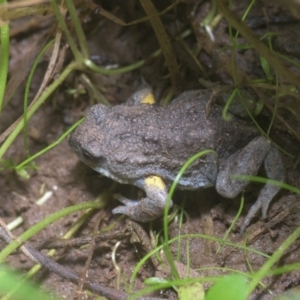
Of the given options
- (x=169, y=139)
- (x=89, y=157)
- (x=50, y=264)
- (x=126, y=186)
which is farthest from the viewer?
(x=126, y=186)

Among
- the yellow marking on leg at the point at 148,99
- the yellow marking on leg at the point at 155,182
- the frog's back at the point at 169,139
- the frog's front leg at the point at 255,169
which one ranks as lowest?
the frog's front leg at the point at 255,169

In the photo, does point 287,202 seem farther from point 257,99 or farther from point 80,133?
point 80,133

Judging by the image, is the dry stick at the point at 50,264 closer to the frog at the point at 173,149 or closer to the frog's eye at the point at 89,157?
the frog at the point at 173,149

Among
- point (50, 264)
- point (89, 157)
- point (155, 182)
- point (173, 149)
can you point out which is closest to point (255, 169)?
point (173, 149)

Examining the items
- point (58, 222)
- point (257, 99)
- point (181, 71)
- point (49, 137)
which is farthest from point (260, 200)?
point (49, 137)

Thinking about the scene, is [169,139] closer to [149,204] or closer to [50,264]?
[149,204]

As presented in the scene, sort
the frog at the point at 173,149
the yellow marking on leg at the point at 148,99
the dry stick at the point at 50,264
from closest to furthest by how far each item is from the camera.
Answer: the dry stick at the point at 50,264, the frog at the point at 173,149, the yellow marking on leg at the point at 148,99

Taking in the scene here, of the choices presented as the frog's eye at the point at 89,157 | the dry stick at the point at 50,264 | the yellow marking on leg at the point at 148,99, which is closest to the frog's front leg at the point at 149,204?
the frog's eye at the point at 89,157
